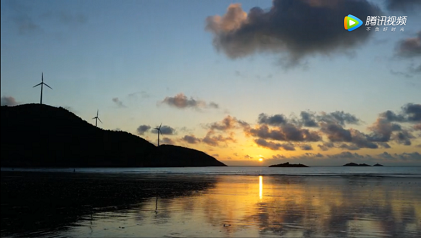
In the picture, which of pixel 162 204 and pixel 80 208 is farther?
pixel 162 204

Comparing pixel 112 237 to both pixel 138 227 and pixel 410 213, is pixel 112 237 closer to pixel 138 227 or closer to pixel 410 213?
pixel 138 227

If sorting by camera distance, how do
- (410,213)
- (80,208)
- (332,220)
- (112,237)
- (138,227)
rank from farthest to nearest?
(80,208)
(410,213)
(332,220)
(138,227)
(112,237)

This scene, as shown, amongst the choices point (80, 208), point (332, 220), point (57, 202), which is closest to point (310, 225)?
point (332, 220)

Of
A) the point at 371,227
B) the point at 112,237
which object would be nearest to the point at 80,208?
the point at 112,237

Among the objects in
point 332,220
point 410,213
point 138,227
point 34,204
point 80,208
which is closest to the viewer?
point 138,227

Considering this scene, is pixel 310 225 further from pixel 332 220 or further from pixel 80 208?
pixel 80 208

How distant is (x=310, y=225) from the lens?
23.2m

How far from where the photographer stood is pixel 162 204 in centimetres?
3362

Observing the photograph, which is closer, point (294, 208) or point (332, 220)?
point (332, 220)

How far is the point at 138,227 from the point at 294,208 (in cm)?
1445

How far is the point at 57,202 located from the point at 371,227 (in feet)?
88.0

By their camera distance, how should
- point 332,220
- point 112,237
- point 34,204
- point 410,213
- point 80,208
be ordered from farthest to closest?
point 34,204 → point 80,208 → point 410,213 → point 332,220 → point 112,237

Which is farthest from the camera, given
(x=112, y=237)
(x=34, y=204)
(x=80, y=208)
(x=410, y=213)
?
(x=34, y=204)

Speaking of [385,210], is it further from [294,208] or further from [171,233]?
[171,233]
